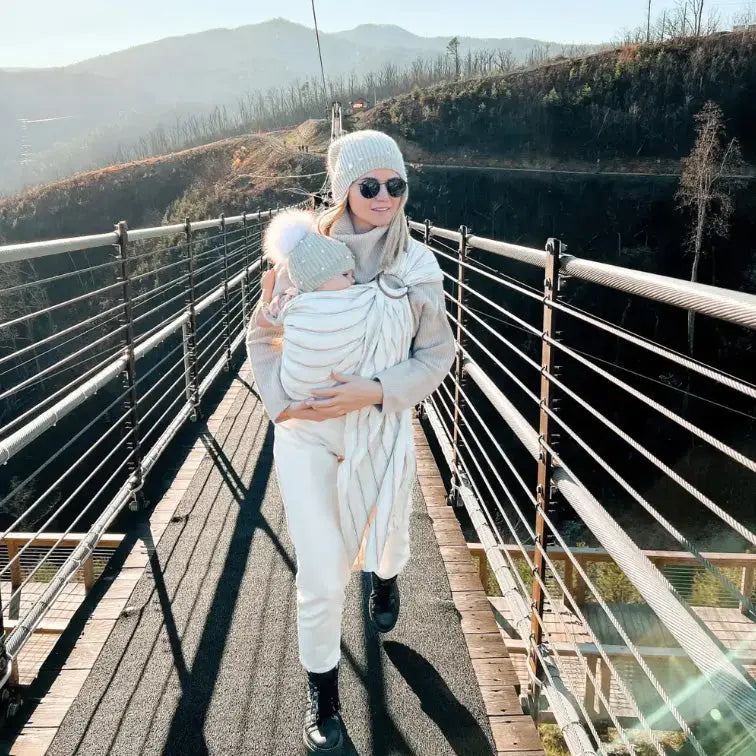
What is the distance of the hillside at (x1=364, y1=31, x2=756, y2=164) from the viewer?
38.2m

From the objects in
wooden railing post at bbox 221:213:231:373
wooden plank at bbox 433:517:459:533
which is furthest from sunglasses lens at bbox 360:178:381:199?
wooden railing post at bbox 221:213:231:373

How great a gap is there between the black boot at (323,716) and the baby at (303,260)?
939 millimetres

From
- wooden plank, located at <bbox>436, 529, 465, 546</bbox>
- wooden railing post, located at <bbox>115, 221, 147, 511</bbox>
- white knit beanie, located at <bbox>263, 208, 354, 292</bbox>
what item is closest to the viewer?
white knit beanie, located at <bbox>263, 208, 354, 292</bbox>

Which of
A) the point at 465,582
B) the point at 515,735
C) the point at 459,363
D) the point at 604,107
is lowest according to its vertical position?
the point at 604,107

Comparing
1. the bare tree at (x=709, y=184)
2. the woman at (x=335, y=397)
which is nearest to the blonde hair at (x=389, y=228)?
the woman at (x=335, y=397)

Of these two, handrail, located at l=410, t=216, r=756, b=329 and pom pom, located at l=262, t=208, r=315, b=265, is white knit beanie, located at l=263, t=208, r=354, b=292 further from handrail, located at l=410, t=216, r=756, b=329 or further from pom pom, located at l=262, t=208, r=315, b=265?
handrail, located at l=410, t=216, r=756, b=329

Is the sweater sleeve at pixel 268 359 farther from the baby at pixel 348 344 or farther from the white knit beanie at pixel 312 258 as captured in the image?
the white knit beanie at pixel 312 258

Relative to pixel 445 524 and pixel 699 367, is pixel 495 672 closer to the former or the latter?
pixel 445 524

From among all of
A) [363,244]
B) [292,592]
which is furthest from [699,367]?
[292,592]

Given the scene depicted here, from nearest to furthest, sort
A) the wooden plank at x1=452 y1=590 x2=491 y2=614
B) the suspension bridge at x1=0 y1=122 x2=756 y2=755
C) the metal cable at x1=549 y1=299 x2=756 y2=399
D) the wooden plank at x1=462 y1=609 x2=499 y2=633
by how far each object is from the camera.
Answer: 1. the metal cable at x1=549 y1=299 x2=756 y2=399
2. the suspension bridge at x1=0 y1=122 x2=756 y2=755
3. the wooden plank at x1=462 y1=609 x2=499 y2=633
4. the wooden plank at x1=452 y1=590 x2=491 y2=614

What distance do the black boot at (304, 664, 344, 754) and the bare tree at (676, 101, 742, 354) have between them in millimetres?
30112

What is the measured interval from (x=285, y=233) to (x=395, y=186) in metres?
0.31

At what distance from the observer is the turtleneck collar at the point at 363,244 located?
1725 millimetres

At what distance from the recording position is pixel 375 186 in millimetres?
1710
